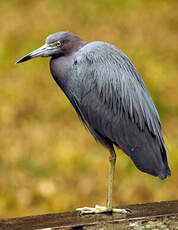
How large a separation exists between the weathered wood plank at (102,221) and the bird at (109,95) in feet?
0.32

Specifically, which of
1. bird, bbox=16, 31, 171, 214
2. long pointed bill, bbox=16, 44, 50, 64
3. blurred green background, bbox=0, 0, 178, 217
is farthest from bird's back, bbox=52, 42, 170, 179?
blurred green background, bbox=0, 0, 178, 217

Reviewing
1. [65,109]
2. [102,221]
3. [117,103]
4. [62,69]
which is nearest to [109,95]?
[117,103]

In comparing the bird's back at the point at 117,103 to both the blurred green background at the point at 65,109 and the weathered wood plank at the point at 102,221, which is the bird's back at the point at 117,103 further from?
the blurred green background at the point at 65,109

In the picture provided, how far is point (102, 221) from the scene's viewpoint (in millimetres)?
2363

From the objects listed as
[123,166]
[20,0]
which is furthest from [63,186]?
[20,0]

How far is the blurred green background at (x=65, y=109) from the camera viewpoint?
4.91m

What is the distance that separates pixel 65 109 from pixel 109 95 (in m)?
3.64

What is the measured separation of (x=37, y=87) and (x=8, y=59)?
850mm

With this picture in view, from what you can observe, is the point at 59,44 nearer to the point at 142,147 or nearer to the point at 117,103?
the point at 117,103

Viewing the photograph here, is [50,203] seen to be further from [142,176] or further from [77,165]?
[142,176]

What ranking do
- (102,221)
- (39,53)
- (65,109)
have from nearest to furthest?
(102,221), (39,53), (65,109)

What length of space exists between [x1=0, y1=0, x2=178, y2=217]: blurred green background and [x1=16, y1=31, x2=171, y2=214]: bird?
7.38 ft

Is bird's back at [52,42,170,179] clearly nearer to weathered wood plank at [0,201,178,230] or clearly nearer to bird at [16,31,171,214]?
bird at [16,31,171,214]

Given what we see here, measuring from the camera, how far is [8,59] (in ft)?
23.6
